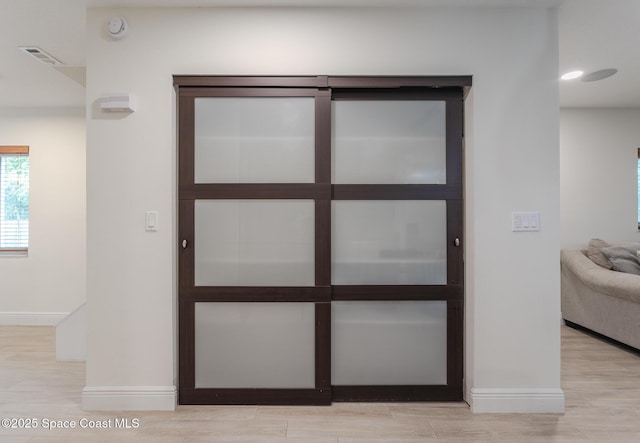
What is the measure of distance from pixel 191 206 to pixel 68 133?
304cm

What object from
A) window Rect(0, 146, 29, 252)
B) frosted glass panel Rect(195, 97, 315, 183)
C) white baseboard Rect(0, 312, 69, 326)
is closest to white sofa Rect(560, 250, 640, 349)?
frosted glass panel Rect(195, 97, 315, 183)

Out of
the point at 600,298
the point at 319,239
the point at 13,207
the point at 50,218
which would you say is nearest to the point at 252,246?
the point at 319,239

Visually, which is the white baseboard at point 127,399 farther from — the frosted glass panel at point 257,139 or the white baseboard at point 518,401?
the white baseboard at point 518,401

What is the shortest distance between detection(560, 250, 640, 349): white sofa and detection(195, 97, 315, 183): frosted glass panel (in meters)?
3.11

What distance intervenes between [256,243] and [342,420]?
1180 mm

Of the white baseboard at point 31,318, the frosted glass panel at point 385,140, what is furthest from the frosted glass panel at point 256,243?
the white baseboard at point 31,318

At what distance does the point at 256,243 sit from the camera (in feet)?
8.23

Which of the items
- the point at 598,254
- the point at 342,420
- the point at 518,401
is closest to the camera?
the point at 342,420

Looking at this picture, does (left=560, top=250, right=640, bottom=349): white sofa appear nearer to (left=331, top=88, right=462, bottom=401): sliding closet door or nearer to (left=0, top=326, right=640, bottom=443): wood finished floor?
(left=0, top=326, right=640, bottom=443): wood finished floor

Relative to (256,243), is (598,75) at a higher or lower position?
higher

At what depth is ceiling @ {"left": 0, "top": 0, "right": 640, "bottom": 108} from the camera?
2391 millimetres

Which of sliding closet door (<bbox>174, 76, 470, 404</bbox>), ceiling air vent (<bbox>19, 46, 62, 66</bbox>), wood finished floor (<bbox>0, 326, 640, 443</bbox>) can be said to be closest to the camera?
wood finished floor (<bbox>0, 326, 640, 443</bbox>)

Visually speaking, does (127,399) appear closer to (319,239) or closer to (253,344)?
(253,344)

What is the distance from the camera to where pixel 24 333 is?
414 centimetres
